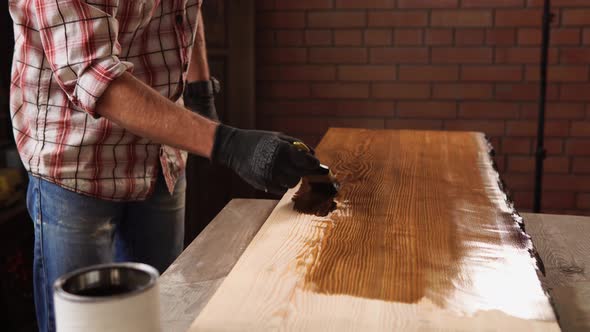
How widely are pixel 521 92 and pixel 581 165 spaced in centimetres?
49

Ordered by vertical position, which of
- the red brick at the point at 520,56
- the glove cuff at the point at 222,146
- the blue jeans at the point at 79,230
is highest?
the red brick at the point at 520,56

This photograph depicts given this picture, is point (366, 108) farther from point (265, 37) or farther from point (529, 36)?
point (529, 36)

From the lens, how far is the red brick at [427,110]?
11.5 feet

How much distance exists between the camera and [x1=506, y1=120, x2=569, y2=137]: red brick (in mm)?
3410

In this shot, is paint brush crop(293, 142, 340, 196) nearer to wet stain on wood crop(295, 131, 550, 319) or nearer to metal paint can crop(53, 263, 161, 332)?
wet stain on wood crop(295, 131, 550, 319)

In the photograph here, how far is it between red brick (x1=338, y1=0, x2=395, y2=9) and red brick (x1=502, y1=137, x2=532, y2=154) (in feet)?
3.01

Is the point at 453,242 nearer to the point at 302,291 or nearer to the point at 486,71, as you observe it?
the point at 302,291

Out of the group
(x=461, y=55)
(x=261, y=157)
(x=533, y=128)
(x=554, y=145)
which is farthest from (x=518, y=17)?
(x=261, y=157)

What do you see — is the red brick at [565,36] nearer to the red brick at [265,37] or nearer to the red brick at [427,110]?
the red brick at [427,110]

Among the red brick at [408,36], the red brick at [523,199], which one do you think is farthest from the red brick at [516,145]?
the red brick at [408,36]

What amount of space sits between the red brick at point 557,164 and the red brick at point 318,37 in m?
1.29

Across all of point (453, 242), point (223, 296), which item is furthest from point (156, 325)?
point (453, 242)

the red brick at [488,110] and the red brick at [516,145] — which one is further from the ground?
the red brick at [488,110]

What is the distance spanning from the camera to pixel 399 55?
11.4 feet
